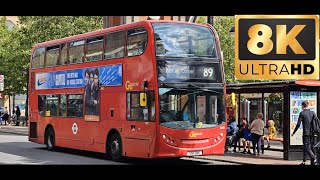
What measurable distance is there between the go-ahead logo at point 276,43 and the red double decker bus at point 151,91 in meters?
4.45

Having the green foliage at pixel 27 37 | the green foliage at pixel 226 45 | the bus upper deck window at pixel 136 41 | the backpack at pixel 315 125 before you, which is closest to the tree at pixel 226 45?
the green foliage at pixel 226 45

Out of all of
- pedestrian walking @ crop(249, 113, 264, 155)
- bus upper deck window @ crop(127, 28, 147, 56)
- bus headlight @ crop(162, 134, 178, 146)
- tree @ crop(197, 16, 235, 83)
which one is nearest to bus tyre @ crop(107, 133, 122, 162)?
bus headlight @ crop(162, 134, 178, 146)

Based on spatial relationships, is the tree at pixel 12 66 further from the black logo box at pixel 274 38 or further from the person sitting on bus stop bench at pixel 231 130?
the person sitting on bus stop bench at pixel 231 130

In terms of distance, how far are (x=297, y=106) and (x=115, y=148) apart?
570 centimetres

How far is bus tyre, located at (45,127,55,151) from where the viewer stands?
1972 centimetres

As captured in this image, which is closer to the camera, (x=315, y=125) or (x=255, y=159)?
(x=315, y=125)

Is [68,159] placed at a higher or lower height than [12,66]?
lower

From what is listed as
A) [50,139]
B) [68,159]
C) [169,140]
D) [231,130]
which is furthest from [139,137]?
[50,139]

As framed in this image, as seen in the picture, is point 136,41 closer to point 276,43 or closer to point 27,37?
point 276,43

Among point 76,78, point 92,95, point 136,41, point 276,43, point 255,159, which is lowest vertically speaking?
point 255,159

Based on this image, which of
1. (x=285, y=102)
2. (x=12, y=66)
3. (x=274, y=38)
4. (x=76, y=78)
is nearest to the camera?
(x=285, y=102)

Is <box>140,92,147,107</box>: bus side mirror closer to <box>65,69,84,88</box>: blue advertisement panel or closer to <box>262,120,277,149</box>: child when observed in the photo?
<box>65,69,84,88</box>: blue advertisement panel

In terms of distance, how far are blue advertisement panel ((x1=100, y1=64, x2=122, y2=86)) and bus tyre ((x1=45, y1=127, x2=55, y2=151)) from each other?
169 inches

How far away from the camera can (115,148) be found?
15828 millimetres
